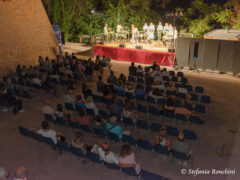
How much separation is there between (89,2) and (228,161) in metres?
24.1

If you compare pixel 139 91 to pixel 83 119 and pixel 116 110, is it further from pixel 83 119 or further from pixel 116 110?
pixel 83 119

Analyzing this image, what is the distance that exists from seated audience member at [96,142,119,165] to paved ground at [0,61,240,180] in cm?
60

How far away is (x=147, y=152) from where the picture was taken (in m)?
7.28

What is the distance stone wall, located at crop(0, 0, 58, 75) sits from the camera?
14.8 m

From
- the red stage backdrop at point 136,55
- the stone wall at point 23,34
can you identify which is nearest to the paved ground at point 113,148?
the stone wall at point 23,34

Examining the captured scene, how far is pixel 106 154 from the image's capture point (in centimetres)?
591

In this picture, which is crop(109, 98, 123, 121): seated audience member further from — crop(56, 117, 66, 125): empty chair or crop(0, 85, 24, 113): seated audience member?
crop(0, 85, 24, 113): seated audience member

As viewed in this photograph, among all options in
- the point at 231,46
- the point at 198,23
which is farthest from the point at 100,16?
the point at 231,46

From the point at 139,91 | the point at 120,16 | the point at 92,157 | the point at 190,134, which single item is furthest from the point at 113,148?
the point at 120,16

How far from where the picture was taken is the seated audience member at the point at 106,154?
5871 mm

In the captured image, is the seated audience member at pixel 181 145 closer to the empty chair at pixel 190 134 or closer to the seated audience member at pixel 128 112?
the empty chair at pixel 190 134

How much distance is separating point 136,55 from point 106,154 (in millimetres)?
13264

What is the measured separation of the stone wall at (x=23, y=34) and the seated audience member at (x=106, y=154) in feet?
35.5

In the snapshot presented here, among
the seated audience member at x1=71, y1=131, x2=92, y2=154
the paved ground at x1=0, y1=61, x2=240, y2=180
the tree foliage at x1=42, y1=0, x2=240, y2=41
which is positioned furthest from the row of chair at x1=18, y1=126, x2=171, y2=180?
the tree foliage at x1=42, y1=0, x2=240, y2=41
